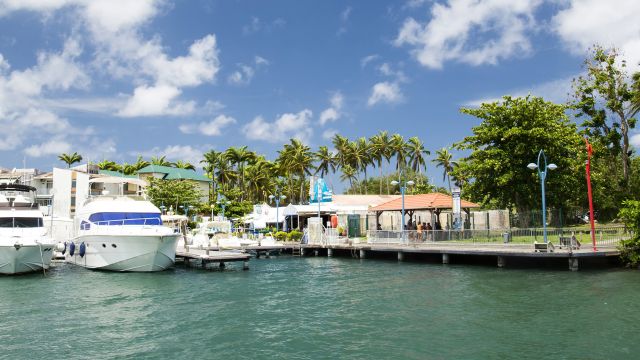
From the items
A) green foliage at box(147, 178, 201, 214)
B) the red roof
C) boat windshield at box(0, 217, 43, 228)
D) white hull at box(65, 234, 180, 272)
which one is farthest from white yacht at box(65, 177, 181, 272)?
green foliage at box(147, 178, 201, 214)

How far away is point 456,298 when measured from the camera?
21797mm

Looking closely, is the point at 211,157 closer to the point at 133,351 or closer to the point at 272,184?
the point at 272,184

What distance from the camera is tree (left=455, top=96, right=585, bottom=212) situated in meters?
39.7

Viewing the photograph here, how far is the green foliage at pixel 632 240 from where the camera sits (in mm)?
27703

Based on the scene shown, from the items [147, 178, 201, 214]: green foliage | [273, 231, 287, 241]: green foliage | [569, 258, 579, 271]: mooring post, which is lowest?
[569, 258, 579, 271]: mooring post

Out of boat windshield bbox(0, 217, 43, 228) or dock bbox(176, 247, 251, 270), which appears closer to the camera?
boat windshield bbox(0, 217, 43, 228)

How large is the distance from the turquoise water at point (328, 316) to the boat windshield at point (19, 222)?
3.76 m

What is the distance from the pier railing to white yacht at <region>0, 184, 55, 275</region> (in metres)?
23.7

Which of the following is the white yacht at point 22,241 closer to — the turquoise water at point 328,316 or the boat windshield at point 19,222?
the boat windshield at point 19,222

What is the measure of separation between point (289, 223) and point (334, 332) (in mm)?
48870

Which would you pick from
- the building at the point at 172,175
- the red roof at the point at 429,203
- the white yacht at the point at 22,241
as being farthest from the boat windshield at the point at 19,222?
the building at the point at 172,175

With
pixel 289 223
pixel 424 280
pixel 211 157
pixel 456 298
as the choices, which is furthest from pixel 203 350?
pixel 211 157

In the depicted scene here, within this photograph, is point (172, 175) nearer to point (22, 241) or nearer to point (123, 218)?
point (123, 218)

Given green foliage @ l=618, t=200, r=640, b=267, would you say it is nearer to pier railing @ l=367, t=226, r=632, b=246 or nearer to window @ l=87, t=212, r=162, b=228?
pier railing @ l=367, t=226, r=632, b=246
